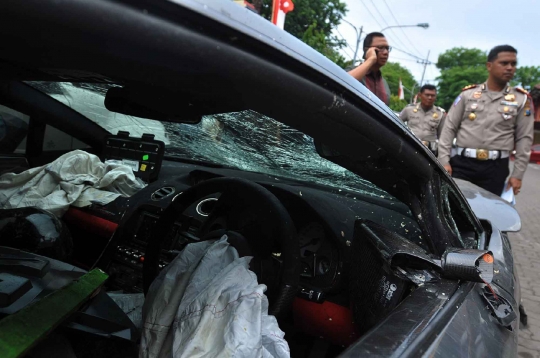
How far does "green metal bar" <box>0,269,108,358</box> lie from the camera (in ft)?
3.26

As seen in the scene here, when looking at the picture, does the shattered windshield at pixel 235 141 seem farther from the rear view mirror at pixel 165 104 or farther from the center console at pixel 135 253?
the center console at pixel 135 253

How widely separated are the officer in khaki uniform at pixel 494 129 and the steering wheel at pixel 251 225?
3.18 meters

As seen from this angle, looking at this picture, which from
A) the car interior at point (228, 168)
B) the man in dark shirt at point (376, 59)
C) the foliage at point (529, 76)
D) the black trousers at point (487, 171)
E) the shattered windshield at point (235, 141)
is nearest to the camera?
the car interior at point (228, 168)

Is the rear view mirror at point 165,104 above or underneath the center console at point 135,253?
above

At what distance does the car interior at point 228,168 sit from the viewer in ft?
2.74

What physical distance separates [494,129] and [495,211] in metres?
2.24

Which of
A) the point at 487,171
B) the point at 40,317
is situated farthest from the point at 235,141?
the point at 487,171

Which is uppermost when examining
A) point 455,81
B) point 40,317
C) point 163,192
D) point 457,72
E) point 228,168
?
point 457,72

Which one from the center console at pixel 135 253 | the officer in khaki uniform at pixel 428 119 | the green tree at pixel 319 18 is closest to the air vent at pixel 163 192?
the center console at pixel 135 253

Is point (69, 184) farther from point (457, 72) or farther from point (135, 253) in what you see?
point (457, 72)

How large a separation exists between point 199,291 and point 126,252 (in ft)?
3.23

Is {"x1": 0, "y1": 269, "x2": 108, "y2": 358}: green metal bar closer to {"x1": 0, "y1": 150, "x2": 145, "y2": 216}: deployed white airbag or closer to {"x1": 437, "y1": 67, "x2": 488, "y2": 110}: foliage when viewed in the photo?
{"x1": 0, "y1": 150, "x2": 145, "y2": 216}: deployed white airbag

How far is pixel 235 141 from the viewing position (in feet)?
6.90

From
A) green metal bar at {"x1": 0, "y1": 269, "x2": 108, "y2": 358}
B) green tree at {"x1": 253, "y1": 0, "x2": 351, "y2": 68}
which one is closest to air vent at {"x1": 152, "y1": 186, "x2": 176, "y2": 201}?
green metal bar at {"x1": 0, "y1": 269, "x2": 108, "y2": 358}
